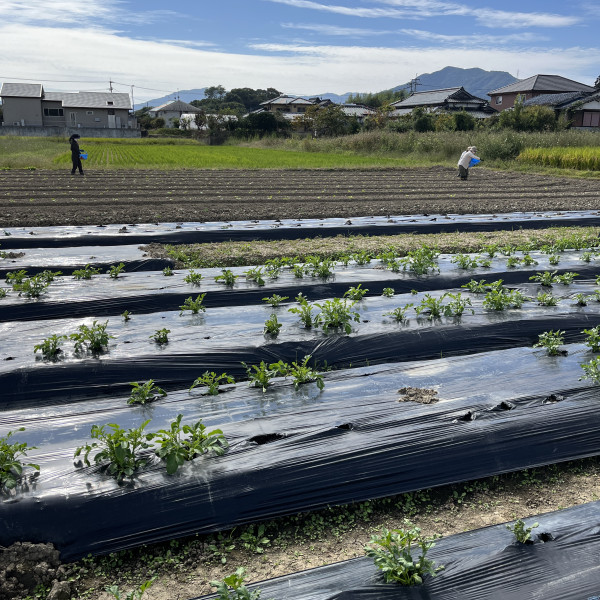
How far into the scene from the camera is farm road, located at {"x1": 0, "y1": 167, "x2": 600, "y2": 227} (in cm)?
1087

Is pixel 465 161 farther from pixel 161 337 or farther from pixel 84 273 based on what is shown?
pixel 161 337

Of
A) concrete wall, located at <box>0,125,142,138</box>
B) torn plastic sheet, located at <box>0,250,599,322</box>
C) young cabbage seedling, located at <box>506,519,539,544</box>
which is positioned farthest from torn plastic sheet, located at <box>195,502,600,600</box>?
concrete wall, located at <box>0,125,142,138</box>

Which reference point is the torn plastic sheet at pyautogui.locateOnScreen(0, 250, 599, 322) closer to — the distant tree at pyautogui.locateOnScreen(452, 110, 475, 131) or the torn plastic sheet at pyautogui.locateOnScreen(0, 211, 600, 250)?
the torn plastic sheet at pyautogui.locateOnScreen(0, 211, 600, 250)

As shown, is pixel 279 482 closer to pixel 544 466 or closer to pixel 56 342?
pixel 544 466

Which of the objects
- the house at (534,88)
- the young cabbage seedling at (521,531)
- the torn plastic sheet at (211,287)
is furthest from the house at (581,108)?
the young cabbage seedling at (521,531)

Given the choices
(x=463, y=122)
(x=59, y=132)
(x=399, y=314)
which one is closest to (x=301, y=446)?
(x=399, y=314)

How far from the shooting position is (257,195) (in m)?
14.0

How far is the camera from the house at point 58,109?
5247 centimetres

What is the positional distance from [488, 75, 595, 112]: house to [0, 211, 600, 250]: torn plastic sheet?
44.4 m

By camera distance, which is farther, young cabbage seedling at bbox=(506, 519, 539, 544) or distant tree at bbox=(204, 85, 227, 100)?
distant tree at bbox=(204, 85, 227, 100)

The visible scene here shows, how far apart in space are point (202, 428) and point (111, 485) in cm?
51

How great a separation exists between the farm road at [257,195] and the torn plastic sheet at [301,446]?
7365 millimetres

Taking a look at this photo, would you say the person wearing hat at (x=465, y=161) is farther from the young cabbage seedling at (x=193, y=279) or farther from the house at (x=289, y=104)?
the house at (x=289, y=104)

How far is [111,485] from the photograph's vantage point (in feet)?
8.50
